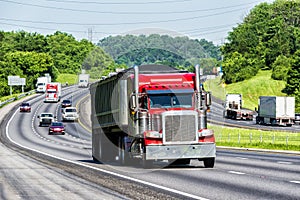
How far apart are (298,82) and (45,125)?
179 ft

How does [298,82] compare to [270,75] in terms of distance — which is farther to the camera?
[270,75]

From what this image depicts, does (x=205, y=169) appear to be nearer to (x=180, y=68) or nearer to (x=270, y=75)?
(x=180, y=68)

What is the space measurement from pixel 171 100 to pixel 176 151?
1970mm

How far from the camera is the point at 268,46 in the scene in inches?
6590

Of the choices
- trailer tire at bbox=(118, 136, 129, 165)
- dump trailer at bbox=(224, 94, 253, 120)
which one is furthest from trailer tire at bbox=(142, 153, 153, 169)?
dump trailer at bbox=(224, 94, 253, 120)

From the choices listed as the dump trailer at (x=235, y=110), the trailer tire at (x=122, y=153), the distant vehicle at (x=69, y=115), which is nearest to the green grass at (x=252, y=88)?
the dump trailer at (x=235, y=110)

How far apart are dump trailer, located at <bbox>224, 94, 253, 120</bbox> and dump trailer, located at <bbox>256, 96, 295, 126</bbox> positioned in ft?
31.5

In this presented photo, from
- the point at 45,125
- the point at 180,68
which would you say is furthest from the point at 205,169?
the point at 45,125

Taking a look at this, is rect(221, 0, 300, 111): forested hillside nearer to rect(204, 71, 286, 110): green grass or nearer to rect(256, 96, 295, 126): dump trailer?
rect(204, 71, 286, 110): green grass

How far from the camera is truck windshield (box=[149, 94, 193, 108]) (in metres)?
25.3

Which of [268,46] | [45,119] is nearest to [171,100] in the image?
[45,119]

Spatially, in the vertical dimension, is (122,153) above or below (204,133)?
below

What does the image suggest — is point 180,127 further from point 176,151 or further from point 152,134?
point 152,134

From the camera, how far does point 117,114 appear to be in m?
27.3
